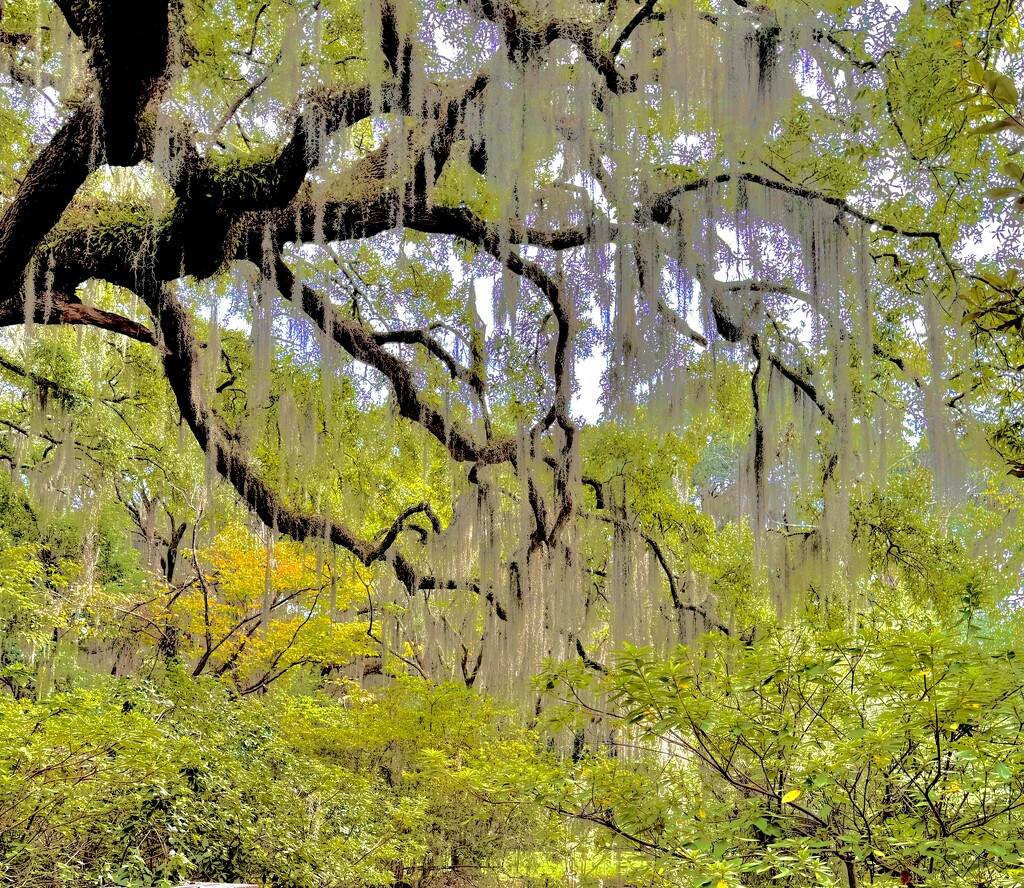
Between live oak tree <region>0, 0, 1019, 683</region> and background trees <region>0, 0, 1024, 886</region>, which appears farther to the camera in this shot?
live oak tree <region>0, 0, 1019, 683</region>

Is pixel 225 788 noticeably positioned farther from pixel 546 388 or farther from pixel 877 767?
pixel 877 767

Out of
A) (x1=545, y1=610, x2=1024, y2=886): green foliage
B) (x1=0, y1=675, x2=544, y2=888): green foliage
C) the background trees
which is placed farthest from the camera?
(x1=0, y1=675, x2=544, y2=888): green foliage

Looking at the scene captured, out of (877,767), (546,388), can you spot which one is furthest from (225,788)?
(877,767)

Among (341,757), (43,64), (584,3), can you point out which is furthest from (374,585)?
(584,3)

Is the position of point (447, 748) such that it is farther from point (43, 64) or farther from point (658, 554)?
point (43, 64)

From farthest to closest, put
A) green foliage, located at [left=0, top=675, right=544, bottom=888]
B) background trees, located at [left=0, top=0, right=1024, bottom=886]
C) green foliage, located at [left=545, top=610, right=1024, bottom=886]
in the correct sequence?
green foliage, located at [left=0, top=675, right=544, bottom=888] → background trees, located at [left=0, top=0, right=1024, bottom=886] → green foliage, located at [left=545, top=610, right=1024, bottom=886]

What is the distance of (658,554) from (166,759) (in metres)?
4.72

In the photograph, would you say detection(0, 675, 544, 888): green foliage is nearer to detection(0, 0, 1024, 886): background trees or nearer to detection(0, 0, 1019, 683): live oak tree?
detection(0, 0, 1024, 886): background trees

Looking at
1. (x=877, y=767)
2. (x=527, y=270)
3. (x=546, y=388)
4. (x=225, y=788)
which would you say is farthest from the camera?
(x=546, y=388)

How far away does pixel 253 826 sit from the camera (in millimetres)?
5707

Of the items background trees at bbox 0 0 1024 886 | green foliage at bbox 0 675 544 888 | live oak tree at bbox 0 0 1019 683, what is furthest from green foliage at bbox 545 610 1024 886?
green foliage at bbox 0 675 544 888

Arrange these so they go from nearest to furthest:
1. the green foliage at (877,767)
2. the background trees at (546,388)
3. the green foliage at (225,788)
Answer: the green foliage at (877,767)
the background trees at (546,388)
the green foliage at (225,788)

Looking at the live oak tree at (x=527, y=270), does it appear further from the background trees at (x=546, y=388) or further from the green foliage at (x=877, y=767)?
the green foliage at (x=877, y=767)

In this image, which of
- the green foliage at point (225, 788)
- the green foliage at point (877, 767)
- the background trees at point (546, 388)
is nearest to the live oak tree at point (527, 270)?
the background trees at point (546, 388)
